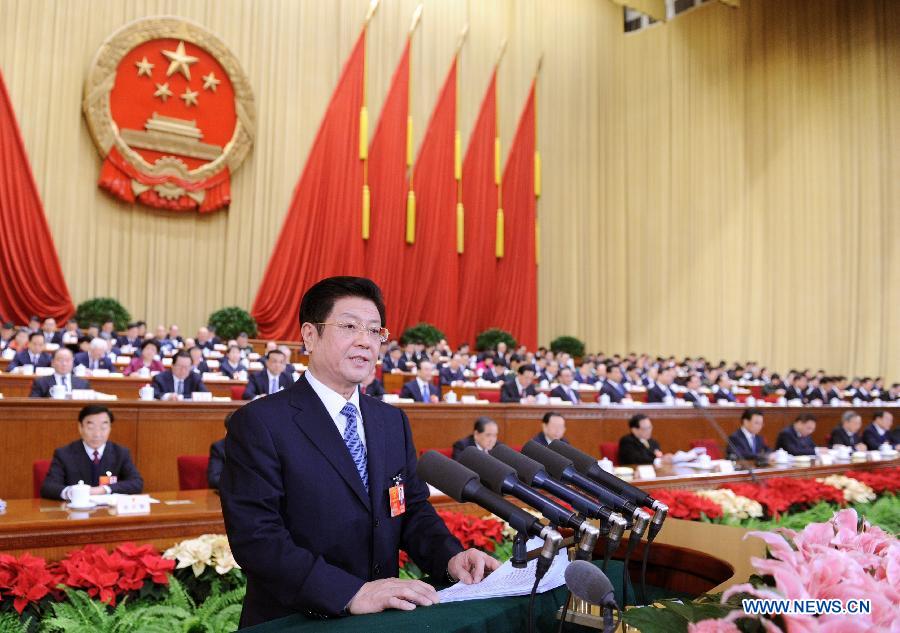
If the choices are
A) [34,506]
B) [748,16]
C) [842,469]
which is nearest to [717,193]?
[748,16]

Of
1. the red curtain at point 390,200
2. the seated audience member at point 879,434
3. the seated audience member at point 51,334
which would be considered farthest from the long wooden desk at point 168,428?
the red curtain at point 390,200

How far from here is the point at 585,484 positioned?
122 cm

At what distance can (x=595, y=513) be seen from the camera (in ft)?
3.63

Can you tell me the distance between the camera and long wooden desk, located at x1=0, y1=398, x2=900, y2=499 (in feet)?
16.1

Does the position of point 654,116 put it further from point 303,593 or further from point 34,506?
point 303,593

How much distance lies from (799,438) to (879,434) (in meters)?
1.35

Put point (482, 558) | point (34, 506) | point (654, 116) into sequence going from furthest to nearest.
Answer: point (654, 116) < point (34, 506) < point (482, 558)

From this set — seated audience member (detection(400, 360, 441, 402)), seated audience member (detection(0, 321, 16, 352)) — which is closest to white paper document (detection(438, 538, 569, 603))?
seated audience member (detection(400, 360, 441, 402))

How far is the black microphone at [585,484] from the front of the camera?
1168mm

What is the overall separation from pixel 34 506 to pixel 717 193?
15.4 meters

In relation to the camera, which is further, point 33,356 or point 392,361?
point 392,361

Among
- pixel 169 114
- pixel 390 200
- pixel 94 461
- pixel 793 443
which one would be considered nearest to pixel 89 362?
pixel 94 461

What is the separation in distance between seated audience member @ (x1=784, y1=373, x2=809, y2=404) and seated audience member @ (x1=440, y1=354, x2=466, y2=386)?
5.02 metres

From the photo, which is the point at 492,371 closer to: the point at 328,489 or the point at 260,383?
the point at 260,383
